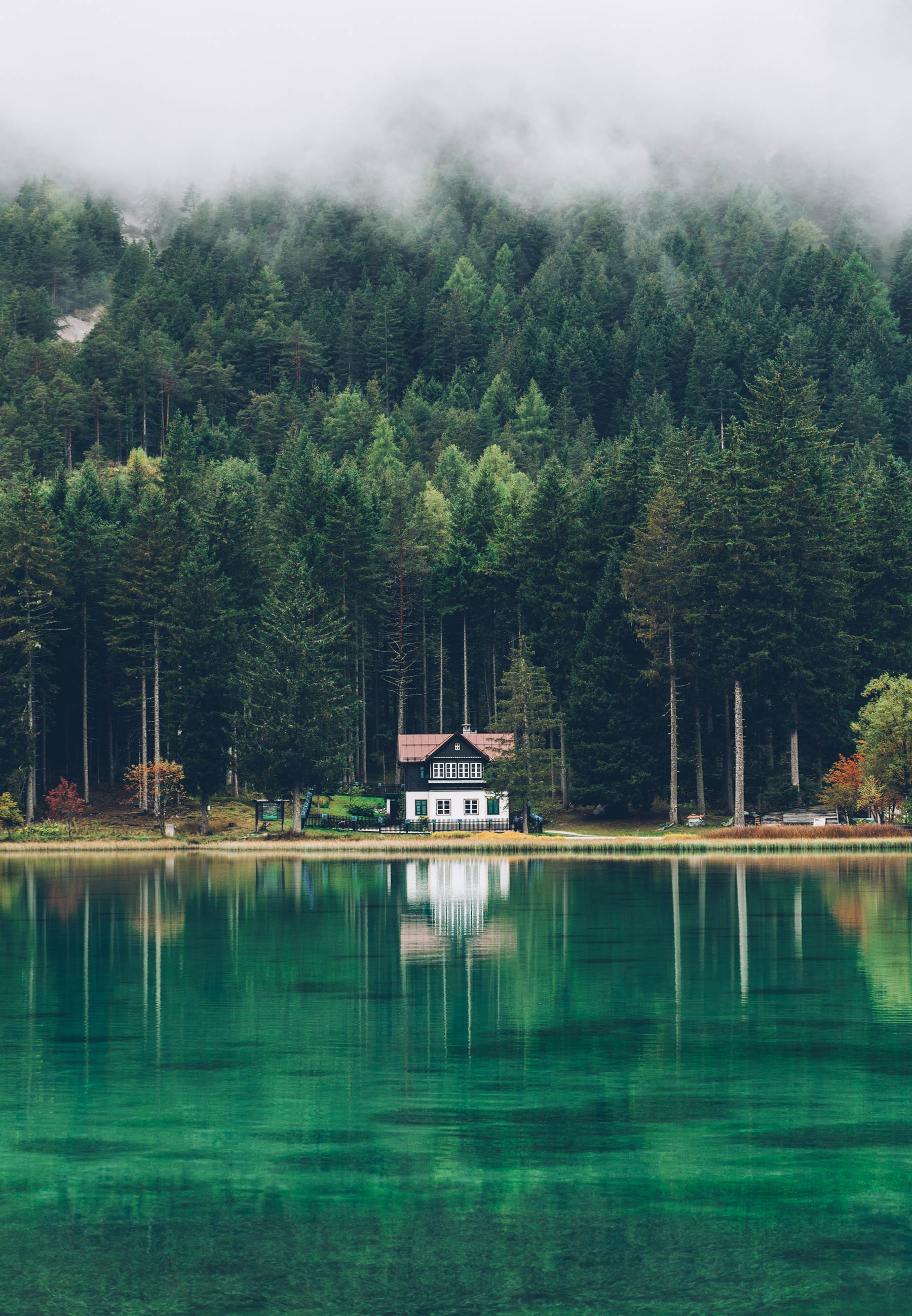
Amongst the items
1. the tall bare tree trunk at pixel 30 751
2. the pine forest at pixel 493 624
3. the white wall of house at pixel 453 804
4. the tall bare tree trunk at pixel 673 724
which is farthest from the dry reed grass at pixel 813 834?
the tall bare tree trunk at pixel 30 751

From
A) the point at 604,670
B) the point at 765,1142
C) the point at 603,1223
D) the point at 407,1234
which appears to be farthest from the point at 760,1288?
the point at 604,670

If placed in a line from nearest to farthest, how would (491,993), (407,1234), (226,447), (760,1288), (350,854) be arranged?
(760,1288)
(407,1234)
(491,993)
(350,854)
(226,447)

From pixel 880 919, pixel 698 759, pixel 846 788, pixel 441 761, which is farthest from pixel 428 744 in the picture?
pixel 880 919

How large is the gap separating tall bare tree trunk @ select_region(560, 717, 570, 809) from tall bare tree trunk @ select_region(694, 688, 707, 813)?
8512 mm

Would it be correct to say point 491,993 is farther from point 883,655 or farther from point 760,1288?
point 883,655

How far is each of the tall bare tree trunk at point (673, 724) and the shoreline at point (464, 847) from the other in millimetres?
6615

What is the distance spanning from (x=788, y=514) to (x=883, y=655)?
12.0 meters

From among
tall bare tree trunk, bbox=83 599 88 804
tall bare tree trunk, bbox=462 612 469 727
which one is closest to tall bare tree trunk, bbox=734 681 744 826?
tall bare tree trunk, bbox=462 612 469 727

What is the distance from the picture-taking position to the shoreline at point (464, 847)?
8075 centimetres

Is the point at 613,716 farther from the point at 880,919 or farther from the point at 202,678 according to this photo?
the point at 880,919

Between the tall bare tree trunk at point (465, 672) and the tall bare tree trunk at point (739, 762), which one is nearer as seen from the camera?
the tall bare tree trunk at point (739, 762)

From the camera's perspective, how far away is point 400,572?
11956 cm

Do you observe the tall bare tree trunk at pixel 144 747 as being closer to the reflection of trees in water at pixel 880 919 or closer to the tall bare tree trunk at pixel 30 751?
the tall bare tree trunk at pixel 30 751

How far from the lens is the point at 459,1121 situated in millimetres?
21953
